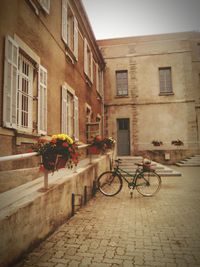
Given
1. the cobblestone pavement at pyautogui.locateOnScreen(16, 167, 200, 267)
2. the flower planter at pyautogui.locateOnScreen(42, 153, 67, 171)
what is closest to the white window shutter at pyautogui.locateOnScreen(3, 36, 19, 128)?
the flower planter at pyautogui.locateOnScreen(42, 153, 67, 171)

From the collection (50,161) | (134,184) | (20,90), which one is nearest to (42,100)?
(20,90)

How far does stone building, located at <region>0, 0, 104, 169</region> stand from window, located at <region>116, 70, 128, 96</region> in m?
9.28

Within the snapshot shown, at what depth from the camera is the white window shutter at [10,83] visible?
458cm

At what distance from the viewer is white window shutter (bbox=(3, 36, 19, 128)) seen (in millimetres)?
4578

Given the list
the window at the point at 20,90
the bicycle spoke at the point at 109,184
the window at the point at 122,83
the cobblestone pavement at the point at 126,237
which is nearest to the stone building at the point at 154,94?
the window at the point at 122,83

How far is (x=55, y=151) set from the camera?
400 centimetres

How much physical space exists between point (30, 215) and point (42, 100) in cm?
382

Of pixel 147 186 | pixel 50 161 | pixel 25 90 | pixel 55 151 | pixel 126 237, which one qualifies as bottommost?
pixel 126 237

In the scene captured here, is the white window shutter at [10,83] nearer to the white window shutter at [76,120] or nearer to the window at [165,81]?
the white window shutter at [76,120]

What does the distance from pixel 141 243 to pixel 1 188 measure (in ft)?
8.24

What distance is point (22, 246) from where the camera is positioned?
2982 millimetres

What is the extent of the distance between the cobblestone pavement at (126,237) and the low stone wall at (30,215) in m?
0.19

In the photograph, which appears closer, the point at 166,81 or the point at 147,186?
the point at 147,186

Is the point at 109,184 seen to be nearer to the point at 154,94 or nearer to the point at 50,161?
the point at 50,161
